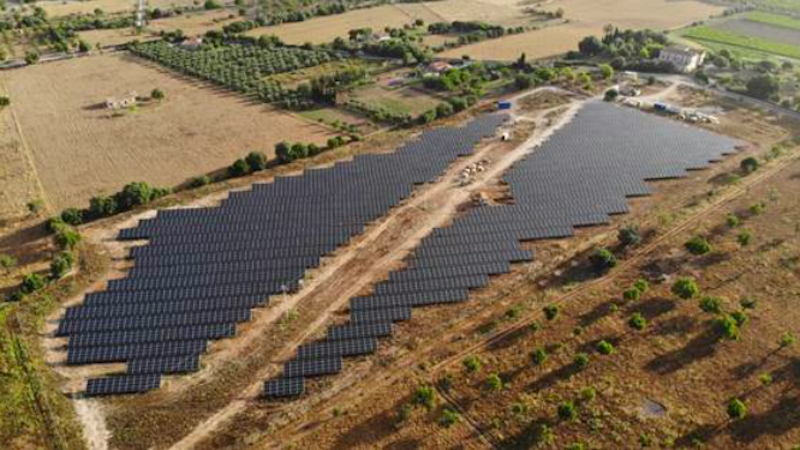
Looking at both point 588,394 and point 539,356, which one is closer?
point 588,394

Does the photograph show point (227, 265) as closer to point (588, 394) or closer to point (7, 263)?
point (7, 263)

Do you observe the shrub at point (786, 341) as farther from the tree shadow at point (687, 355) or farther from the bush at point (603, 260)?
the bush at point (603, 260)

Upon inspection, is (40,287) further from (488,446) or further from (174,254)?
(488,446)

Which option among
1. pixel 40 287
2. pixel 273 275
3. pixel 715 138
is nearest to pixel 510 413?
pixel 273 275

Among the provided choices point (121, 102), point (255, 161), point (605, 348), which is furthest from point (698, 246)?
point (121, 102)

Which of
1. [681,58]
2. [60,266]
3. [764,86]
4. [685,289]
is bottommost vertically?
[685,289]

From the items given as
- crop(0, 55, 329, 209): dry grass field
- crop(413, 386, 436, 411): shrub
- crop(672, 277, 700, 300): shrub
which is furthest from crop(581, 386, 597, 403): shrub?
crop(0, 55, 329, 209): dry grass field

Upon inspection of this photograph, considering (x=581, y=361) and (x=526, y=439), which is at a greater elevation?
(x=581, y=361)

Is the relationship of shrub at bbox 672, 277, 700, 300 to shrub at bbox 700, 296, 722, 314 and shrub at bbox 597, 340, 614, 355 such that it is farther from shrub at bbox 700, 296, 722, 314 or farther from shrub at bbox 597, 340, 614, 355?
shrub at bbox 597, 340, 614, 355

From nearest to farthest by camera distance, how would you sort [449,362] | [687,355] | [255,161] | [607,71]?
[449,362] → [687,355] → [255,161] → [607,71]
